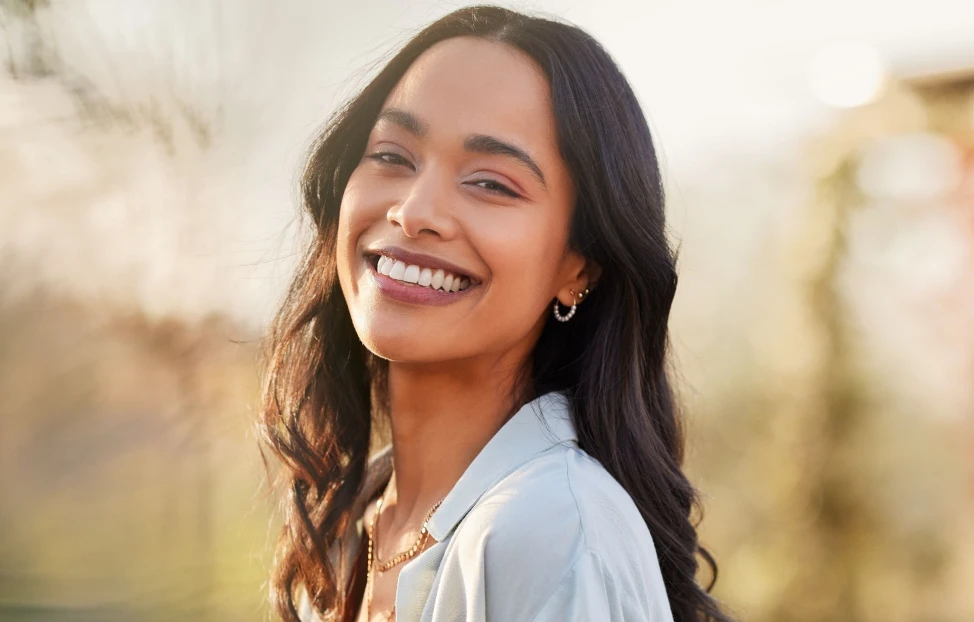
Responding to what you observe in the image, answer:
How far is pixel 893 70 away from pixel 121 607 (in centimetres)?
406

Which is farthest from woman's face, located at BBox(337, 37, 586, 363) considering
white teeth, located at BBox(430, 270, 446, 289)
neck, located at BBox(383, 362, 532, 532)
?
neck, located at BBox(383, 362, 532, 532)

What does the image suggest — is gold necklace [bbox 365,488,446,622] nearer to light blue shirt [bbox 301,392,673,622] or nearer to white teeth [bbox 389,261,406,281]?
light blue shirt [bbox 301,392,673,622]

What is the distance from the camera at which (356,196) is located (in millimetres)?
1670

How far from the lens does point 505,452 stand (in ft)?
5.16

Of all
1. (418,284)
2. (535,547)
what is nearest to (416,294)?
(418,284)

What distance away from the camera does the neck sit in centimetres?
173

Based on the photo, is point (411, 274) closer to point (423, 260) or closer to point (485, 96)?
point (423, 260)

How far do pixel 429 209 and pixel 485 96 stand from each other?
0.23 metres

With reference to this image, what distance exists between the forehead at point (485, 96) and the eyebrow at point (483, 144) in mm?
12

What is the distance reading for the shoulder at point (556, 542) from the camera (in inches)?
49.7

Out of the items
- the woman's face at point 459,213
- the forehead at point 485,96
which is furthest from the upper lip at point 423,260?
the forehead at point 485,96

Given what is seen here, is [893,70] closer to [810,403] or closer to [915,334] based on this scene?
[915,334]

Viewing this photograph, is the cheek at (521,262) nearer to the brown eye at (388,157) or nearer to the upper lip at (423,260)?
the upper lip at (423,260)

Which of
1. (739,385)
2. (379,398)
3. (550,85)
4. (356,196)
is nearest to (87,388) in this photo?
(379,398)
